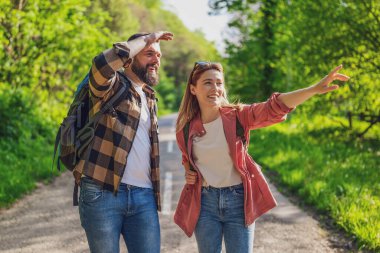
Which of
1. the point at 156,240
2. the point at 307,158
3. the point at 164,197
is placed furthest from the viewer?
the point at 307,158

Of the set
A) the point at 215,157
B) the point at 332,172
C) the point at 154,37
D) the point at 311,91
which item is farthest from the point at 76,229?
the point at 332,172

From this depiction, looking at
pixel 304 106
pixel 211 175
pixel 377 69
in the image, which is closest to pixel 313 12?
pixel 377 69

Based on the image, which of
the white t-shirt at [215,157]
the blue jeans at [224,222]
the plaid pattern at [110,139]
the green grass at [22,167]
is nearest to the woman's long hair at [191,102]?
the white t-shirt at [215,157]

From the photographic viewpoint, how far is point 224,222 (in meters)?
3.45

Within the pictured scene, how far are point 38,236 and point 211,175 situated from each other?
10.5 feet

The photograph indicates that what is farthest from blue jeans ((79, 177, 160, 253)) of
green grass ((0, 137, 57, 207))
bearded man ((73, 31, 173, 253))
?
green grass ((0, 137, 57, 207))

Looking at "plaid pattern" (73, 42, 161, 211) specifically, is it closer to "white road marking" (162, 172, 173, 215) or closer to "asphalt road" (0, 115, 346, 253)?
"asphalt road" (0, 115, 346, 253)

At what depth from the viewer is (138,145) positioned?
3.41 metres

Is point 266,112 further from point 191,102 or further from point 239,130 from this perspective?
point 191,102

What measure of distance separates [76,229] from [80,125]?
→ 10.3ft

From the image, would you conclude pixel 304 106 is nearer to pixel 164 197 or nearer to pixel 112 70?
pixel 164 197

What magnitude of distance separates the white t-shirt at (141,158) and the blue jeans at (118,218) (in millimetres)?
47

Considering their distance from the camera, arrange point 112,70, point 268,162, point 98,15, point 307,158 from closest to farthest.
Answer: point 112,70, point 307,158, point 268,162, point 98,15

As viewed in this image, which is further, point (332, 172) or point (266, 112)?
point (332, 172)
